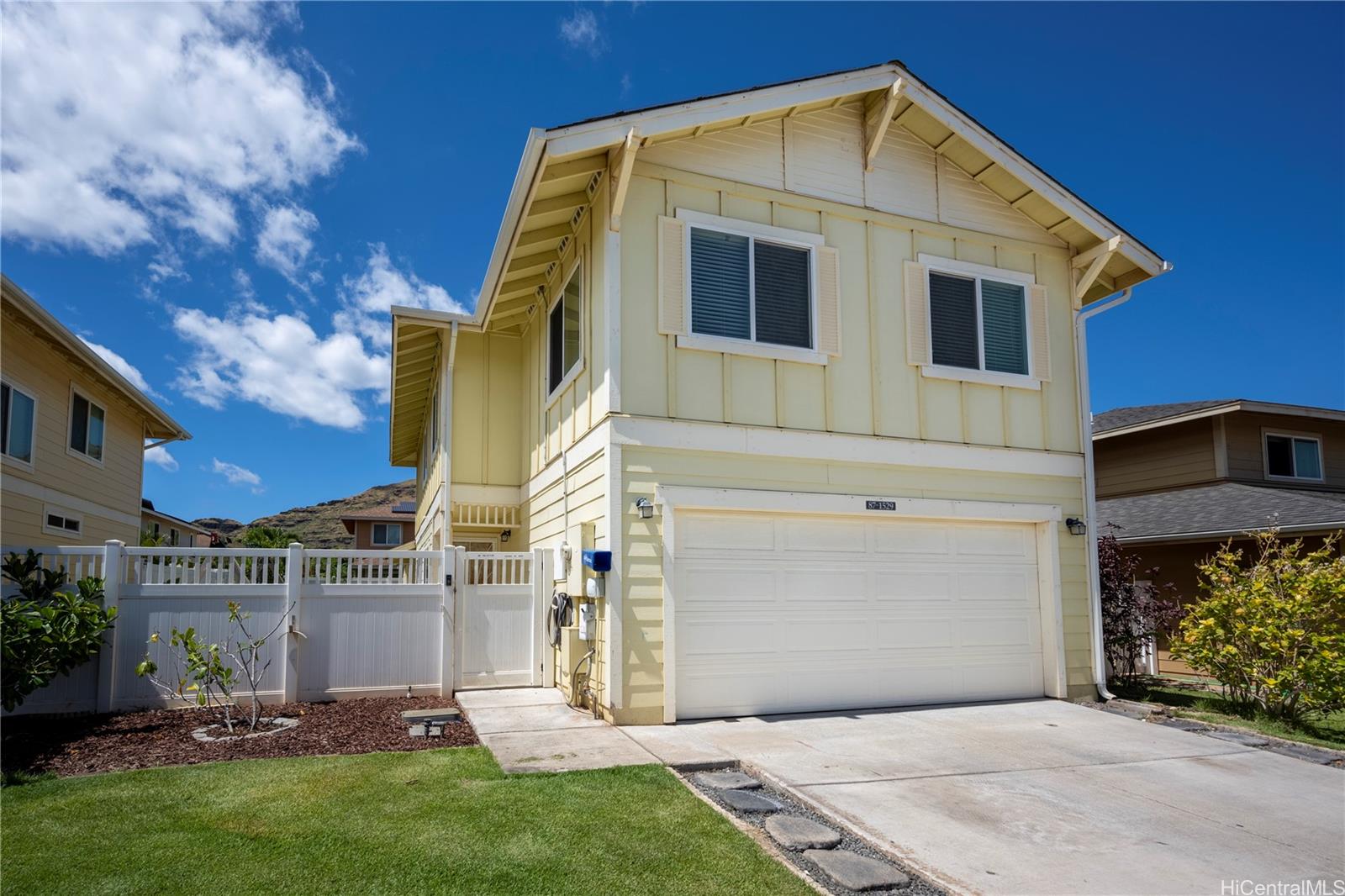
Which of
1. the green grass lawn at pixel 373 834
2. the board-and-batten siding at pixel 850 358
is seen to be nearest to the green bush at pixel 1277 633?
the board-and-batten siding at pixel 850 358

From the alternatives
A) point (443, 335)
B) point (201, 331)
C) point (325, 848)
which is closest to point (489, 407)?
point (443, 335)

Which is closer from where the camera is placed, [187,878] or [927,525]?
A: [187,878]

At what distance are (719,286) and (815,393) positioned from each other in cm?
154

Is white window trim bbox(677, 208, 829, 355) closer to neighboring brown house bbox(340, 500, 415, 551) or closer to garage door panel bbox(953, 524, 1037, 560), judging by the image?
garage door panel bbox(953, 524, 1037, 560)

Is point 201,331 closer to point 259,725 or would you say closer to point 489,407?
point 489,407

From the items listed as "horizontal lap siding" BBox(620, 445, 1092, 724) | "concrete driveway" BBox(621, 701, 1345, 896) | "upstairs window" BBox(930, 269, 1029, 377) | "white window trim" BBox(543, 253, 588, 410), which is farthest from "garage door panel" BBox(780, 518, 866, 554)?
"white window trim" BBox(543, 253, 588, 410)

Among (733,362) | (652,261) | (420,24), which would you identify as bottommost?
(733,362)

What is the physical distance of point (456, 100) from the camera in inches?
485

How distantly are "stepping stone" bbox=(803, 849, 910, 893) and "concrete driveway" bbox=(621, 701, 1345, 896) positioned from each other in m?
0.19

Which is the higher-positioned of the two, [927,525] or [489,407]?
[489,407]

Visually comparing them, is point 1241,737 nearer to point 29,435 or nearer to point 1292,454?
point 1292,454

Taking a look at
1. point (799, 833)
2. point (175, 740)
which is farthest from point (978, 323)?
point (175, 740)

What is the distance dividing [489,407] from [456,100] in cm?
447

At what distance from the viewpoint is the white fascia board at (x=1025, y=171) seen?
Answer: 384 inches
